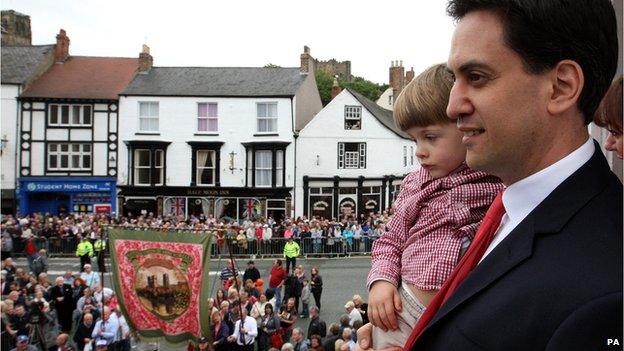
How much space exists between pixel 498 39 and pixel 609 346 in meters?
0.62

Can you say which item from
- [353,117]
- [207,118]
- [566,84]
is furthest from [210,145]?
[566,84]

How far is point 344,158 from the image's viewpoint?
1135 inches

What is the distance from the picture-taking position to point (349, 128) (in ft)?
94.1

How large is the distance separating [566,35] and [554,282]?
0.48 m

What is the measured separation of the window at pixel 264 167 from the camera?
1123 inches

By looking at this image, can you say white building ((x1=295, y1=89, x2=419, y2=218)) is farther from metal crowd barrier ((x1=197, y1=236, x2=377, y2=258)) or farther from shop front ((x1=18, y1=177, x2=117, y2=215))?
shop front ((x1=18, y1=177, x2=117, y2=215))

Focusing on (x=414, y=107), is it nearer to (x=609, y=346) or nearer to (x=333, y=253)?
(x=609, y=346)

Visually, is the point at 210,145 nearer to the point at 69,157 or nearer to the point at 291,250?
the point at 69,157

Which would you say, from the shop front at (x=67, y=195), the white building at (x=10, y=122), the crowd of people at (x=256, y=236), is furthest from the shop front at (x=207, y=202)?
the white building at (x=10, y=122)

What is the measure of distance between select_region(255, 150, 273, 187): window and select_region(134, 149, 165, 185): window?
15.6 ft

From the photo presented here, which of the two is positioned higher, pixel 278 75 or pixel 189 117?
pixel 278 75

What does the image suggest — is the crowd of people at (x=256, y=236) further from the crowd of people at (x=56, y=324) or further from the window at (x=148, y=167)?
the crowd of people at (x=56, y=324)

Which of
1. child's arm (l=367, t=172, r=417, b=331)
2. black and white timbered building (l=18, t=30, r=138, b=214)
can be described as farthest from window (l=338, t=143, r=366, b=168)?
child's arm (l=367, t=172, r=417, b=331)

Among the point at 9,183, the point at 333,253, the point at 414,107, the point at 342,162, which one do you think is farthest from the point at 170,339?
the point at 9,183
